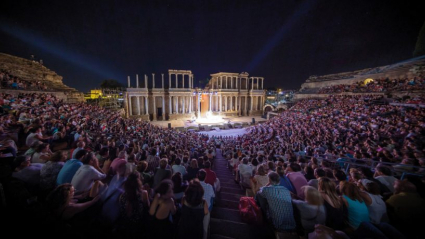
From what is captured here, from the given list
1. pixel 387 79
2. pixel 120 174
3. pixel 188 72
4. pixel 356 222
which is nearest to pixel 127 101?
pixel 188 72

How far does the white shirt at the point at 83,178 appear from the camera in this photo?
2.97 meters

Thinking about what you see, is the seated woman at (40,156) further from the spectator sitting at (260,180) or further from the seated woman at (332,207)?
the seated woman at (332,207)

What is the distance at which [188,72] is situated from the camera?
36531 millimetres

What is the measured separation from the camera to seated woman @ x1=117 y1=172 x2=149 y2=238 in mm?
2529

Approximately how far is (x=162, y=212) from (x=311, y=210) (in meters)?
2.56

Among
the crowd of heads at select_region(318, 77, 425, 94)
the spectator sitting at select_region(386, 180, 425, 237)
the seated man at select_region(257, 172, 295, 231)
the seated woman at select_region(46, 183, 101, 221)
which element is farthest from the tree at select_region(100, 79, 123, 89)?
the crowd of heads at select_region(318, 77, 425, 94)

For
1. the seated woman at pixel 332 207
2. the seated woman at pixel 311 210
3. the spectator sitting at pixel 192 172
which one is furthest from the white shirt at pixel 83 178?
the seated woman at pixel 332 207

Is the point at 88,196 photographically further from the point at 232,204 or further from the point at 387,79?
the point at 387,79

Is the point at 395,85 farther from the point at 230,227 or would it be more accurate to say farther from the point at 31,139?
the point at 31,139

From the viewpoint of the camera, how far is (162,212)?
2576mm

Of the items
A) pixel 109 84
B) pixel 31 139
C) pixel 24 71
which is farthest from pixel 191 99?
pixel 109 84

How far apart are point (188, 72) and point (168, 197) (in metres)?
36.6

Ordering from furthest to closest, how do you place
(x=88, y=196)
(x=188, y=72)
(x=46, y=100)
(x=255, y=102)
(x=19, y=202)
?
(x=255, y=102) → (x=188, y=72) → (x=46, y=100) → (x=88, y=196) → (x=19, y=202)

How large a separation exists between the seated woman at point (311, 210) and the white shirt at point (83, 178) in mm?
4158
